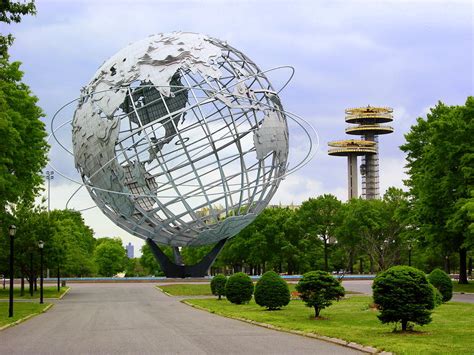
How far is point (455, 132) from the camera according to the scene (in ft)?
138

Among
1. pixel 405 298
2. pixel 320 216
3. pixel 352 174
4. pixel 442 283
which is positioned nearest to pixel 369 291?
pixel 442 283

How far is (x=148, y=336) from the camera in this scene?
17516 mm

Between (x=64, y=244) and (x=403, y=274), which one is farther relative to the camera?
(x=64, y=244)

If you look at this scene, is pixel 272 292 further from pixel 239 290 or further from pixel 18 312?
pixel 18 312

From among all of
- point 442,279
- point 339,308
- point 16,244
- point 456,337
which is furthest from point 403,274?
point 16,244

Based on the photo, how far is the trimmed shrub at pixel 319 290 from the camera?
22352mm

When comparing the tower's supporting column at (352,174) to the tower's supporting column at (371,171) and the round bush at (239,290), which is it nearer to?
the tower's supporting column at (371,171)

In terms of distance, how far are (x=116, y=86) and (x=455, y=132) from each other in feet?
66.1

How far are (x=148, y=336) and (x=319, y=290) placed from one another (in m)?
6.82

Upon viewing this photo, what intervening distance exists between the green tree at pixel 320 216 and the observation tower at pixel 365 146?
43547mm

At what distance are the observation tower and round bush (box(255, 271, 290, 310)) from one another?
97.0m

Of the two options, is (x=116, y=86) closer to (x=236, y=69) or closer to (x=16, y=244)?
(x=236, y=69)

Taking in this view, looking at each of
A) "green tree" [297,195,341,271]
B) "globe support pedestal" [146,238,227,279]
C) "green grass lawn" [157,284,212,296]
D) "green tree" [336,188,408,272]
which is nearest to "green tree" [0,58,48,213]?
"green grass lawn" [157,284,212,296]

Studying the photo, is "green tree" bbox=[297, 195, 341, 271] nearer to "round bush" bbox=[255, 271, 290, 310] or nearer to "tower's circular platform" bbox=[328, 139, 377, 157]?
Result: "tower's circular platform" bbox=[328, 139, 377, 157]
